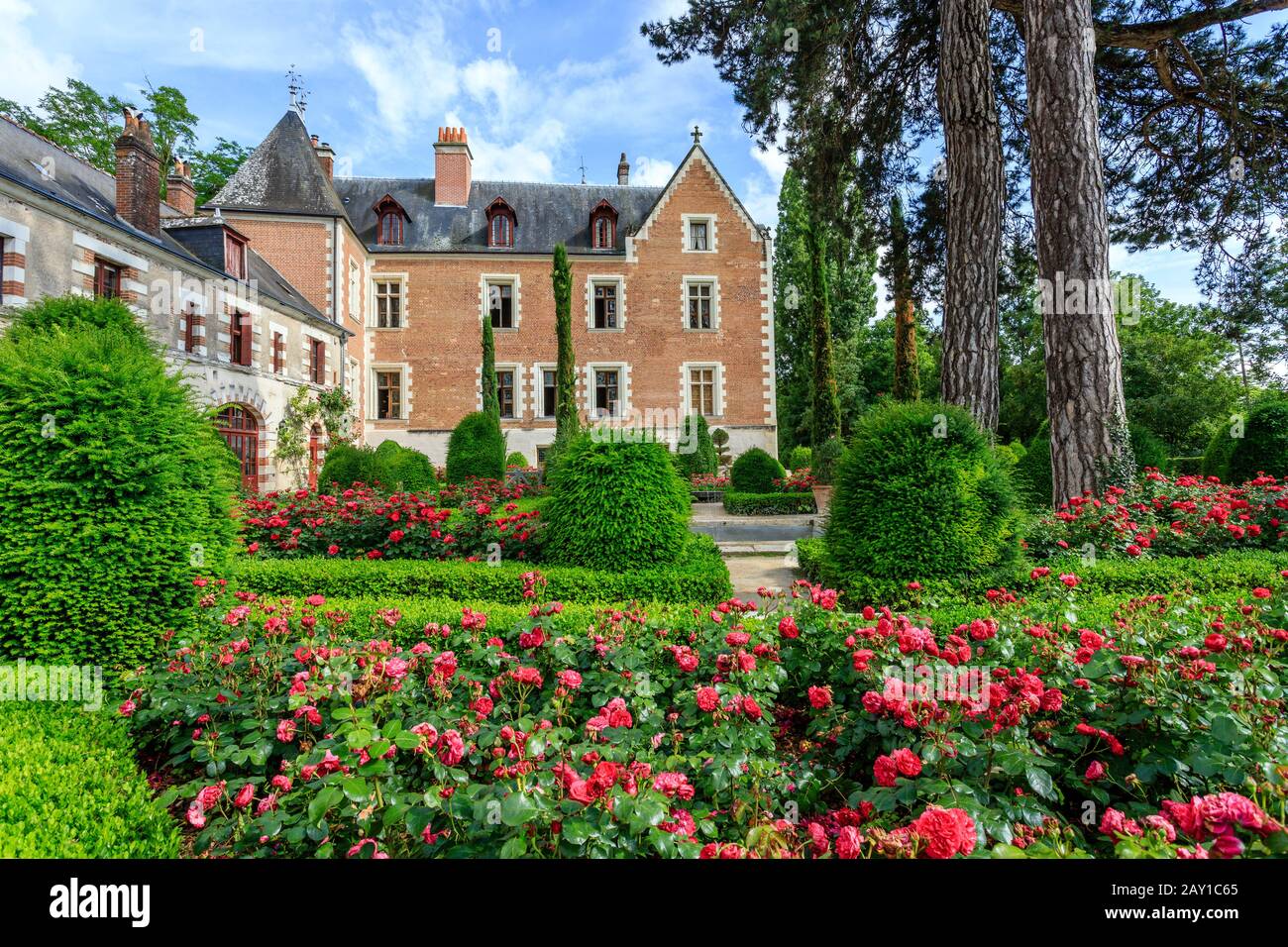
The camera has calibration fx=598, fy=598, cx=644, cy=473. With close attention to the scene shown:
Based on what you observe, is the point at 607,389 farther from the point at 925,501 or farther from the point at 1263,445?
the point at 925,501

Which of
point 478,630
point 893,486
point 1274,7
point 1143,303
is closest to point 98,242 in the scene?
point 478,630

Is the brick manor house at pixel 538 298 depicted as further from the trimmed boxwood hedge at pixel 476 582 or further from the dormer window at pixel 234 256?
the trimmed boxwood hedge at pixel 476 582

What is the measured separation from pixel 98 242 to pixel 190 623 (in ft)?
41.4

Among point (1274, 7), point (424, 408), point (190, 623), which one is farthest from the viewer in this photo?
point (424, 408)

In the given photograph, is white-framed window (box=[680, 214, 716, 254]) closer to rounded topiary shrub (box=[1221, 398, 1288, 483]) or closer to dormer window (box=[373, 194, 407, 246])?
dormer window (box=[373, 194, 407, 246])

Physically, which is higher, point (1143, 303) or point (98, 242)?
point (1143, 303)

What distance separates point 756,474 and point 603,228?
44.2ft

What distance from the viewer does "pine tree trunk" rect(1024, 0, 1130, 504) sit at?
7000 mm

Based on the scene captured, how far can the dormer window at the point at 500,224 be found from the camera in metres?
22.9

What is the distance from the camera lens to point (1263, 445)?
8.68m

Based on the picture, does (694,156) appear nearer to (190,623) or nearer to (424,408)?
(424,408)

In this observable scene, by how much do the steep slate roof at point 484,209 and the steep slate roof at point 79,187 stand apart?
6705mm

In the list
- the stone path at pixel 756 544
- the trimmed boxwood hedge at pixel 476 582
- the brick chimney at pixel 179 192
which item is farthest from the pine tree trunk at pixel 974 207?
the brick chimney at pixel 179 192

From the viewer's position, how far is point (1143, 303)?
28688mm
